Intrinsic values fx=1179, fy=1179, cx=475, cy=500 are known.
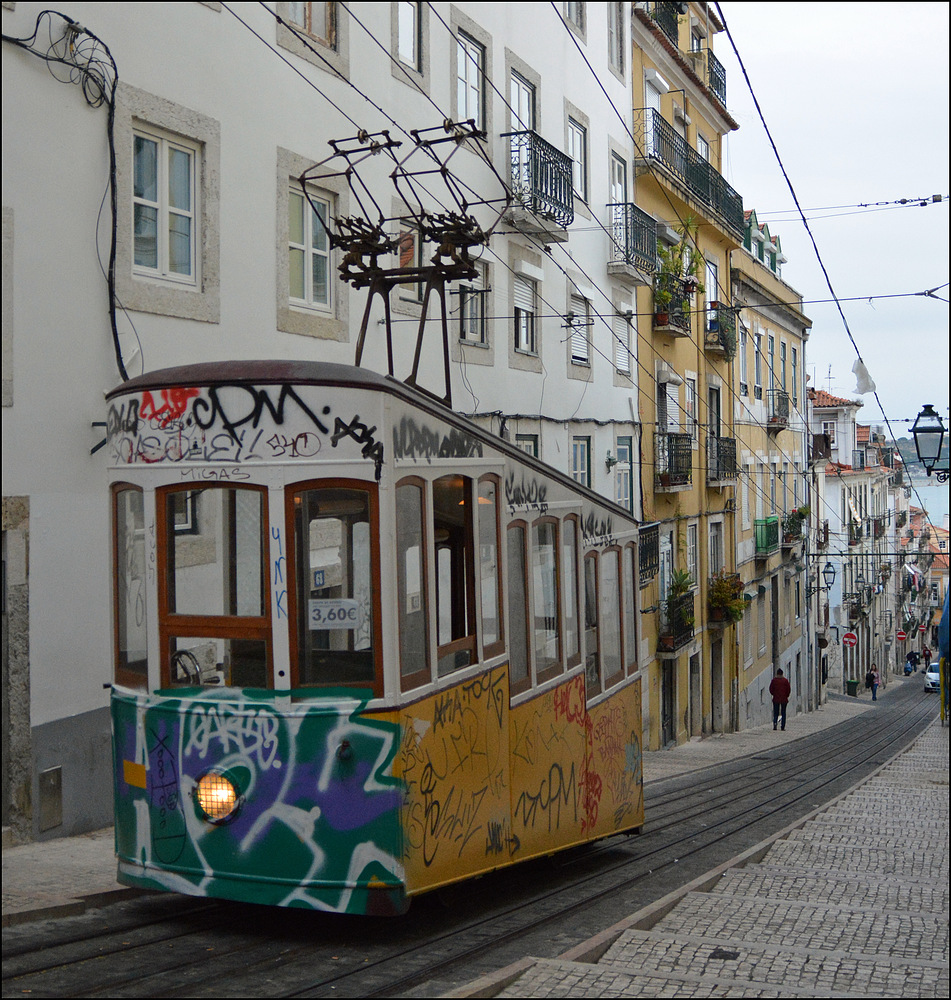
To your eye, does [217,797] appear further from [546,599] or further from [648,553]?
[648,553]

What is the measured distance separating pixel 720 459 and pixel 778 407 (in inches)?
333

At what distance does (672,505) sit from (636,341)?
3.74 m

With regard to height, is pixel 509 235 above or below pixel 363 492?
above

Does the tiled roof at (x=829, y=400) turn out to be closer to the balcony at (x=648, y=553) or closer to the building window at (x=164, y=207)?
the balcony at (x=648, y=553)

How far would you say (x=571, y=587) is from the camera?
903 centimetres

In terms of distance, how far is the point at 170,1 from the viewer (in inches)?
421

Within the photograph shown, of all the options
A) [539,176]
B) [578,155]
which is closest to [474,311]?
[539,176]

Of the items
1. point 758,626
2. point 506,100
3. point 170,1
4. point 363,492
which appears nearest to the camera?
point 363,492

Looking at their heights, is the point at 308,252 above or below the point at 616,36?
below

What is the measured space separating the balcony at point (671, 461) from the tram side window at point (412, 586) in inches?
705

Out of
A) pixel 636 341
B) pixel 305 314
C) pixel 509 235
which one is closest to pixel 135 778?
pixel 305 314

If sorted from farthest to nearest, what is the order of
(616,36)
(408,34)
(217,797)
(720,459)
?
1. (720,459)
2. (616,36)
3. (408,34)
4. (217,797)

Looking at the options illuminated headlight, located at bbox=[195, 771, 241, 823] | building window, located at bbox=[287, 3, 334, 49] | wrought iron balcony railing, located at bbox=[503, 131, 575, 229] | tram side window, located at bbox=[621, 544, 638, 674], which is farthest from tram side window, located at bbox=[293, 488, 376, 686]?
wrought iron balcony railing, located at bbox=[503, 131, 575, 229]

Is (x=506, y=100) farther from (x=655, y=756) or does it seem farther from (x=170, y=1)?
(x=655, y=756)
